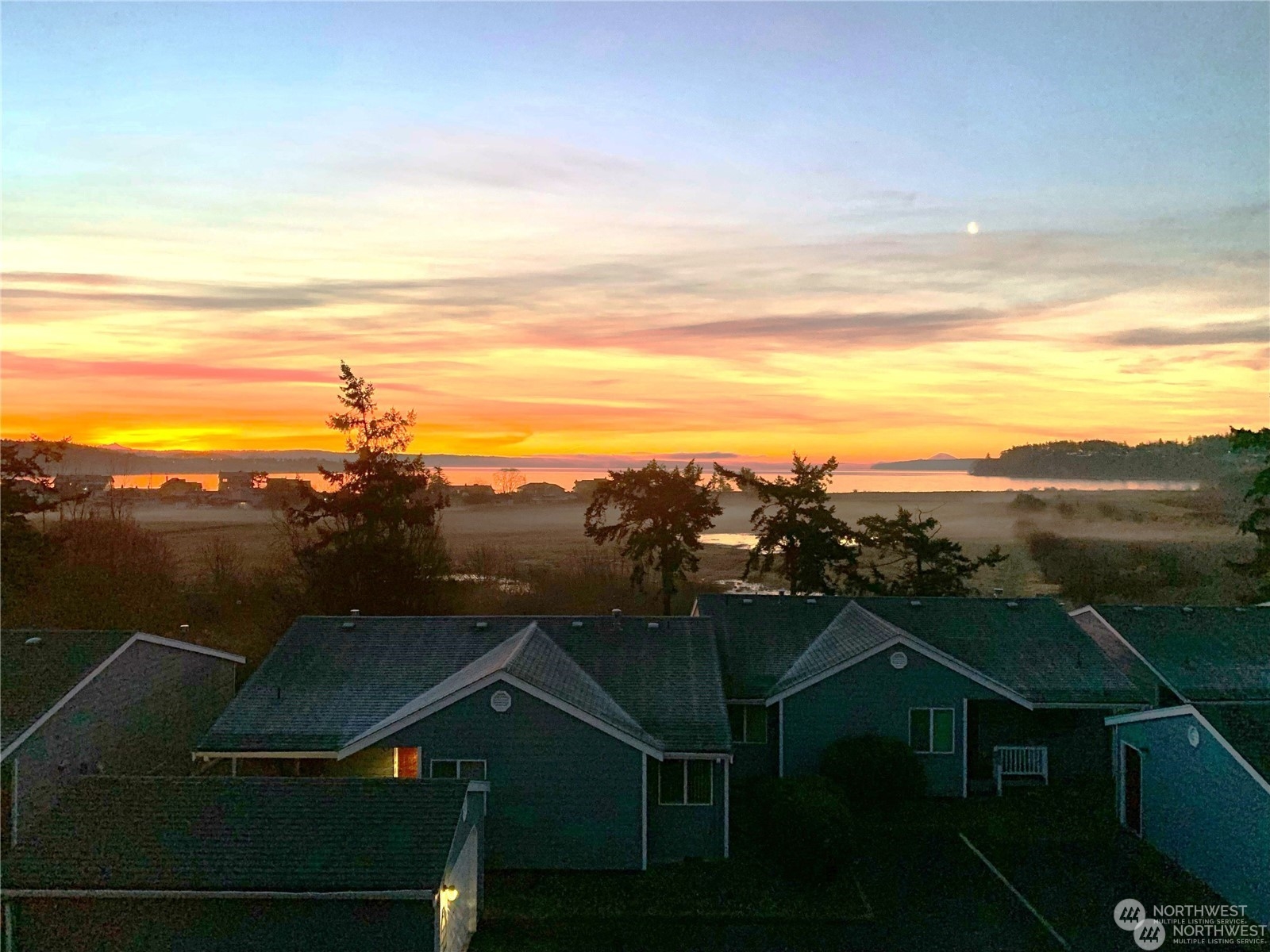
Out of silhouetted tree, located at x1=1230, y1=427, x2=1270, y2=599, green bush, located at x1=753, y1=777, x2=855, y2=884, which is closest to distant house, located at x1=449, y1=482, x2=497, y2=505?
silhouetted tree, located at x1=1230, y1=427, x2=1270, y2=599

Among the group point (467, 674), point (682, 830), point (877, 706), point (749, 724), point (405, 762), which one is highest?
point (467, 674)

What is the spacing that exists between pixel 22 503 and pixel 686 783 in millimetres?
29807

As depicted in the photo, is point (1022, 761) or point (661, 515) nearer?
point (1022, 761)

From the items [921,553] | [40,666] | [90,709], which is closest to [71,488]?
[40,666]

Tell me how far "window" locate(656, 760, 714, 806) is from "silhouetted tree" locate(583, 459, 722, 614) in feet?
77.3

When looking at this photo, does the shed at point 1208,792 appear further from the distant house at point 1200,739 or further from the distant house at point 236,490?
the distant house at point 236,490

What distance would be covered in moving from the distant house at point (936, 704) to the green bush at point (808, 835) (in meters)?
3.73

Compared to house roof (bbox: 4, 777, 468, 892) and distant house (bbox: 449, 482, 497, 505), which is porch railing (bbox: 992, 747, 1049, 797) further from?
distant house (bbox: 449, 482, 497, 505)

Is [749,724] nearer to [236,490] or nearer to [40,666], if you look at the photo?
[40,666]

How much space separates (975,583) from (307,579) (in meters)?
42.1

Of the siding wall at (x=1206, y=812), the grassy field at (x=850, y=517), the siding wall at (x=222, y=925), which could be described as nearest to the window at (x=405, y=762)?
the siding wall at (x=222, y=925)

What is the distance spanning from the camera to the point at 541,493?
108438 mm

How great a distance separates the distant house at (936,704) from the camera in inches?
885
